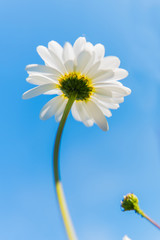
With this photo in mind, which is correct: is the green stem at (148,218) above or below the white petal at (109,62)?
below

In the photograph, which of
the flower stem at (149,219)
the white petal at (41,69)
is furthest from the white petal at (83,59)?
the flower stem at (149,219)

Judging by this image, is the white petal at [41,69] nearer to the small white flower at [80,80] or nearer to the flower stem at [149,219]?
the small white flower at [80,80]

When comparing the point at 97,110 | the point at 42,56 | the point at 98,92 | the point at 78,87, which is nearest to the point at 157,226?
the point at 97,110

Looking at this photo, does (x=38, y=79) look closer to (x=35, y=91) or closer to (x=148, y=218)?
(x=35, y=91)

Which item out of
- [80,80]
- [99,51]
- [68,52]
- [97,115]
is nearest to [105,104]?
[97,115]

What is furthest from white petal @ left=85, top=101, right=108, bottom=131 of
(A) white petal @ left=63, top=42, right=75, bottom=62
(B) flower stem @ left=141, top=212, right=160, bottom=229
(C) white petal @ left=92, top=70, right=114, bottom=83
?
(B) flower stem @ left=141, top=212, right=160, bottom=229

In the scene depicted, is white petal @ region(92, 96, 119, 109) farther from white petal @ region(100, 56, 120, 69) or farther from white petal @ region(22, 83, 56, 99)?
white petal @ region(22, 83, 56, 99)
